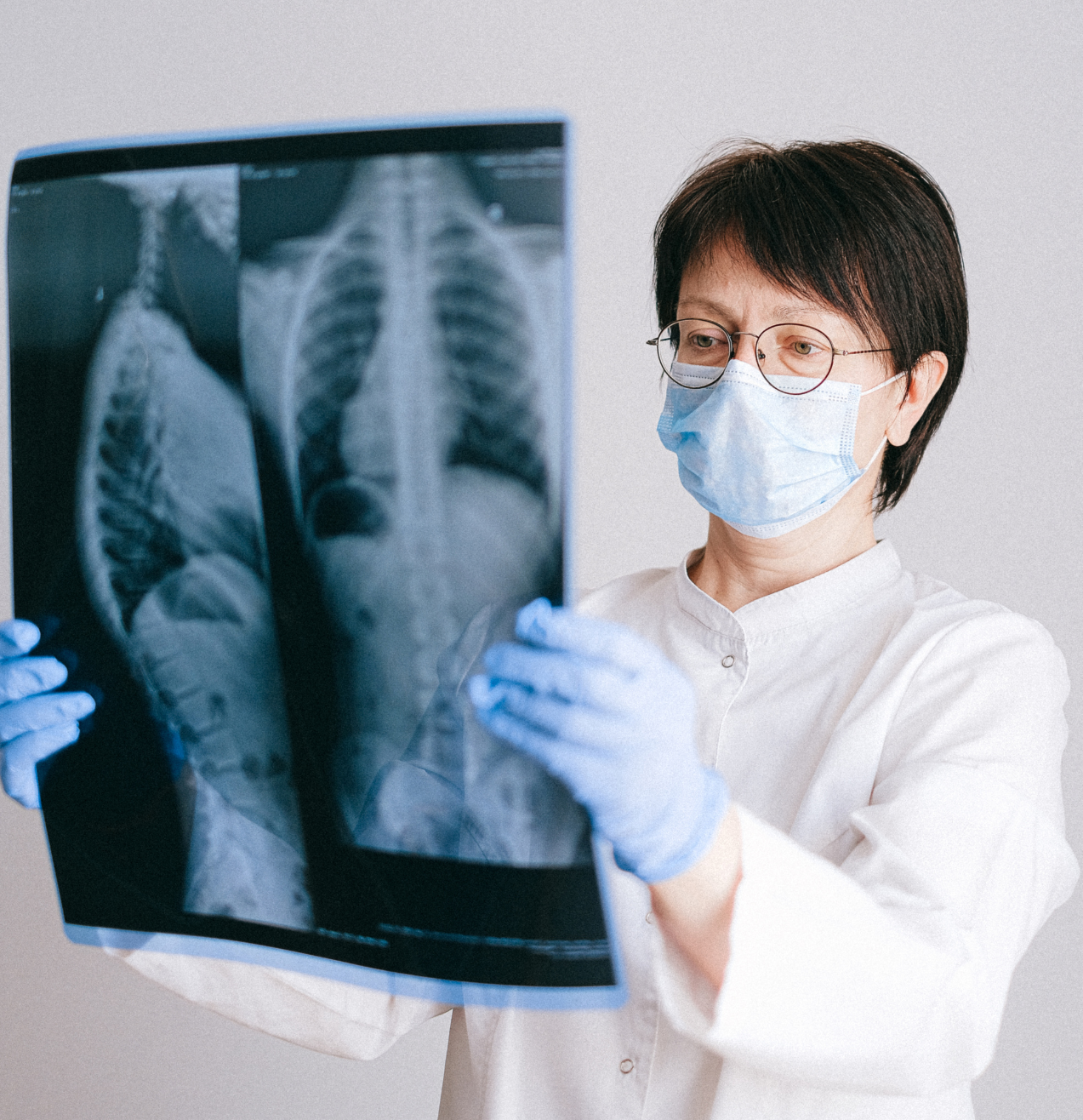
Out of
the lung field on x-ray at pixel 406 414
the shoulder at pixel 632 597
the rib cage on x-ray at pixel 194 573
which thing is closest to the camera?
the lung field on x-ray at pixel 406 414

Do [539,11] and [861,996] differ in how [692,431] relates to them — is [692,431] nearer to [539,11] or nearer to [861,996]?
[861,996]

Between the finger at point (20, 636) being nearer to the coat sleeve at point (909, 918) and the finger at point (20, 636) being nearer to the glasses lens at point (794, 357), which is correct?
the coat sleeve at point (909, 918)

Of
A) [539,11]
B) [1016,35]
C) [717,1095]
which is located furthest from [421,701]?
[1016,35]

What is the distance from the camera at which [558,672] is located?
0.63 metres

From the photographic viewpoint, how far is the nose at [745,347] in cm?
99

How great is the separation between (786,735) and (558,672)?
0.42m

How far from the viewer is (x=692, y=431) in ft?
3.28

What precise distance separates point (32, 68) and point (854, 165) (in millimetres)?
1323

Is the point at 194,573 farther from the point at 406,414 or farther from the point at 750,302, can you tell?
the point at 750,302

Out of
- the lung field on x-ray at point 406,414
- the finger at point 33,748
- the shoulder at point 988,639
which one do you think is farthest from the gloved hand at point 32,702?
the shoulder at point 988,639

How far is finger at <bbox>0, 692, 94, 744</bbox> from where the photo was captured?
0.79 m

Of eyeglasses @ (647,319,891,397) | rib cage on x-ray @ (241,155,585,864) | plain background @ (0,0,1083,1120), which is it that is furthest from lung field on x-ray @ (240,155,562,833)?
plain background @ (0,0,1083,1120)

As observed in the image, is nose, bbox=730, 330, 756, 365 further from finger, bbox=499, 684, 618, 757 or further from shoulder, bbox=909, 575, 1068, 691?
finger, bbox=499, 684, 618, 757

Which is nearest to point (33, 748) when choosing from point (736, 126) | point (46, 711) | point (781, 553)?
point (46, 711)
